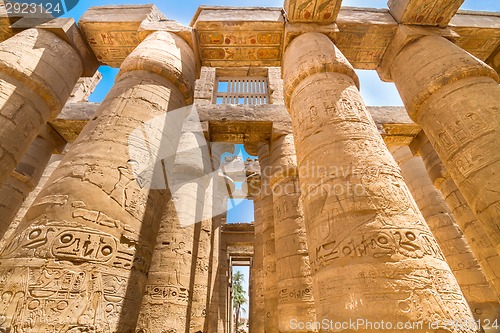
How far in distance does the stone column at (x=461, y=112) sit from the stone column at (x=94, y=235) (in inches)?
152

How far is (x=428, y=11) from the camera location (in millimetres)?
4824

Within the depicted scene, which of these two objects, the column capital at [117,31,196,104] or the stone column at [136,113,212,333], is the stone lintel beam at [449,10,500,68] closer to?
the column capital at [117,31,196,104]

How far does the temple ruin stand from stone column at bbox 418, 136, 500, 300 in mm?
40

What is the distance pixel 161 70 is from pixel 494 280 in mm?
6798

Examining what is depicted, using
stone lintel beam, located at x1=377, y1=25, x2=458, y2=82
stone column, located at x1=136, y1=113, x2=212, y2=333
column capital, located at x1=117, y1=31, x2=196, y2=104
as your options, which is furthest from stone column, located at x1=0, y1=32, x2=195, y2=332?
stone lintel beam, located at x1=377, y1=25, x2=458, y2=82

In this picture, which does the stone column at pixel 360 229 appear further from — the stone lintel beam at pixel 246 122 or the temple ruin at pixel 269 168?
the stone lintel beam at pixel 246 122

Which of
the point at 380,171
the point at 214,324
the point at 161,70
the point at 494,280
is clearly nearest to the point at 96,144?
the point at 161,70

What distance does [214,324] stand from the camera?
9.73m

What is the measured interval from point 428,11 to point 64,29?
7031 mm

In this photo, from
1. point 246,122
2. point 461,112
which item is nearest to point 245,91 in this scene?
point 246,122

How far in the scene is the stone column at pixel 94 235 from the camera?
6.07 feet

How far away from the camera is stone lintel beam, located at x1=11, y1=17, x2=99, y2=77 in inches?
184

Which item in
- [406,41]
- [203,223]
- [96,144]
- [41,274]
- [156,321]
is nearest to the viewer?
[41,274]

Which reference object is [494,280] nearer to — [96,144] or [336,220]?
[336,220]
